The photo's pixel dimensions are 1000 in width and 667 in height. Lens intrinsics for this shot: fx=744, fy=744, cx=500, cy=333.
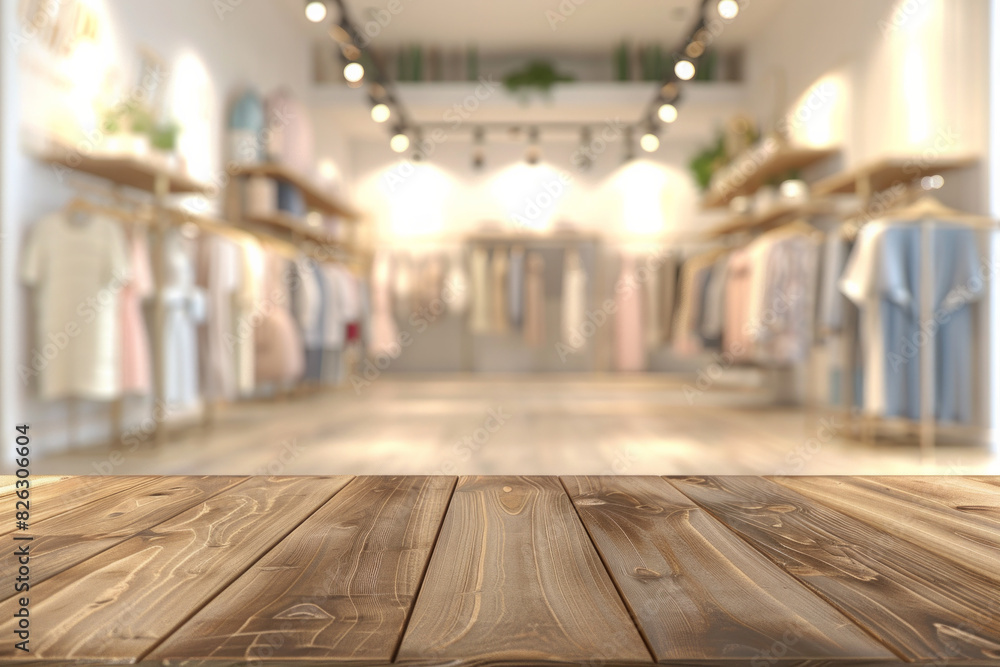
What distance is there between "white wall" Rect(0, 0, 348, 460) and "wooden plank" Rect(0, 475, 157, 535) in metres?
2.78

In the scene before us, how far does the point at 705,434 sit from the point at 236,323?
2.70 meters

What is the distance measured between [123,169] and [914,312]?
3.66 meters

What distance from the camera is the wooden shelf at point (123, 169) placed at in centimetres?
334

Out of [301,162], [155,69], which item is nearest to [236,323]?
[155,69]

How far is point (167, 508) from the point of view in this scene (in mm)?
714

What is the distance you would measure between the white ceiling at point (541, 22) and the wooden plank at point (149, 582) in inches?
239

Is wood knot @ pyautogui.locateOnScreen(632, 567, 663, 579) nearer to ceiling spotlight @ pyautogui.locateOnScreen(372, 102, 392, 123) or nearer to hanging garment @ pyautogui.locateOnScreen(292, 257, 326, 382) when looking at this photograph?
hanging garment @ pyautogui.locateOnScreen(292, 257, 326, 382)

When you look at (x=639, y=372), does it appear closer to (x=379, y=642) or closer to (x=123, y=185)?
(x=123, y=185)

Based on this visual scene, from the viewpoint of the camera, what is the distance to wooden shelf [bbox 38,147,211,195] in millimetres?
3340

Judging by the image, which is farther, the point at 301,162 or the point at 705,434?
the point at 301,162

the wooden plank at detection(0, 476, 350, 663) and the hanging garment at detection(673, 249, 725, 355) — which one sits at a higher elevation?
the hanging garment at detection(673, 249, 725, 355)

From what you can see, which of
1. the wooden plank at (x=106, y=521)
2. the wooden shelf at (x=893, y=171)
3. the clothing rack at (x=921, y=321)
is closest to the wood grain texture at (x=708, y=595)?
the wooden plank at (x=106, y=521)

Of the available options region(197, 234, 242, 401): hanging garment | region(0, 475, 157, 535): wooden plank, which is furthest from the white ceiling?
region(0, 475, 157, 535): wooden plank

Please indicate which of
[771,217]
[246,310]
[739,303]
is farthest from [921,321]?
[246,310]
